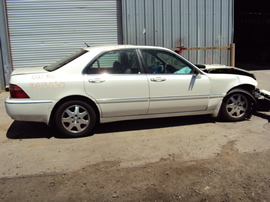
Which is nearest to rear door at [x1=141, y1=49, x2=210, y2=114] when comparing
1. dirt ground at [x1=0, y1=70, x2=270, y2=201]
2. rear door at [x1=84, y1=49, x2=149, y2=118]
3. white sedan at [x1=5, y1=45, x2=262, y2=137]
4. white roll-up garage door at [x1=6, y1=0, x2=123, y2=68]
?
white sedan at [x1=5, y1=45, x2=262, y2=137]

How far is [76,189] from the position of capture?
330cm

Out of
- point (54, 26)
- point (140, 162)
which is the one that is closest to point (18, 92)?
point (140, 162)

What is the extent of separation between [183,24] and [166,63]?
5728 mm

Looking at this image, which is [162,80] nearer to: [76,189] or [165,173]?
[165,173]

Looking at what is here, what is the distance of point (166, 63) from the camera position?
5.30 meters

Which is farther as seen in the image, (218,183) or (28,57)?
(28,57)

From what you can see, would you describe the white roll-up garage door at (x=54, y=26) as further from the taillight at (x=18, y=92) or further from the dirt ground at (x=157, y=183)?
the dirt ground at (x=157, y=183)

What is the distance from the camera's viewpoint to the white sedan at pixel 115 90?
4.66m

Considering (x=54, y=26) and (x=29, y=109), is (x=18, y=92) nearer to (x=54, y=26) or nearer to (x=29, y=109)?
(x=29, y=109)

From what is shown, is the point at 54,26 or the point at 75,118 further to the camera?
the point at 54,26

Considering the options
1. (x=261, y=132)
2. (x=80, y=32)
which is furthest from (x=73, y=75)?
Result: (x=80, y=32)

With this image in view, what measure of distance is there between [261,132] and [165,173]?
8.15ft

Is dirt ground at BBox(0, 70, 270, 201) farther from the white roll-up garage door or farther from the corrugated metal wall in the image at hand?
the corrugated metal wall

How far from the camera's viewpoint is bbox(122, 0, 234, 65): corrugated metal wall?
10094mm
